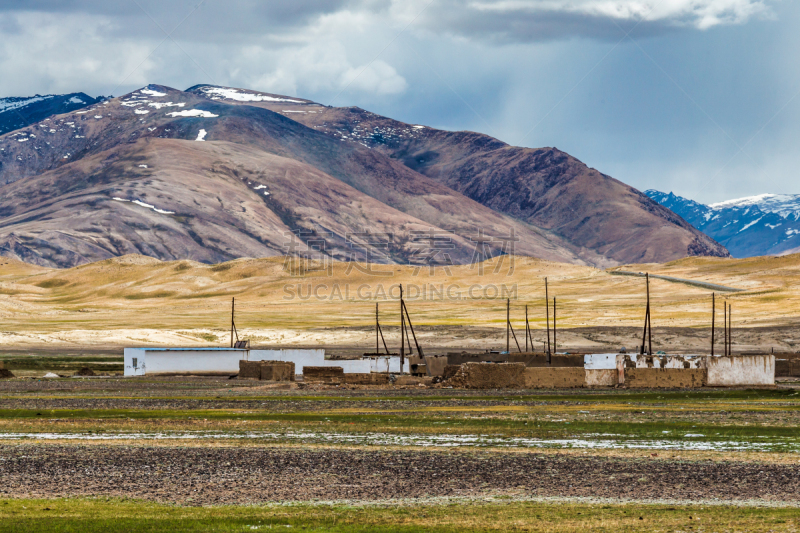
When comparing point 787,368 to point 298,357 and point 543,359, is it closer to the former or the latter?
point 543,359

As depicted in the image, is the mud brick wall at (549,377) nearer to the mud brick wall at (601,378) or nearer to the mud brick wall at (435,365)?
the mud brick wall at (601,378)

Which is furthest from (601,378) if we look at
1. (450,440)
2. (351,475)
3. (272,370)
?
(351,475)

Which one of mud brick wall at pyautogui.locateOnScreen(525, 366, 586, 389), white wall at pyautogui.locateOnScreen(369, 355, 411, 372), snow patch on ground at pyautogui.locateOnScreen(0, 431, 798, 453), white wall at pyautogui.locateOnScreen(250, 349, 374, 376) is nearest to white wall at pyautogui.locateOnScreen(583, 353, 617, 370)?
mud brick wall at pyautogui.locateOnScreen(525, 366, 586, 389)

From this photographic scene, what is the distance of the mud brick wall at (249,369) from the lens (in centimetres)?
5294

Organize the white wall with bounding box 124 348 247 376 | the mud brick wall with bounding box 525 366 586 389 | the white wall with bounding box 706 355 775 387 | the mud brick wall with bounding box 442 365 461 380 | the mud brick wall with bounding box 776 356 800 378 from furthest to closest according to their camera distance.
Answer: the white wall with bounding box 124 348 247 376, the mud brick wall with bounding box 776 356 800 378, the mud brick wall with bounding box 442 365 461 380, the white wall with bounding box 706 355 775 387, the mud brick wall with bounding box 525 366 586 389

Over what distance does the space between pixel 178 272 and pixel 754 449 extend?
607 feet

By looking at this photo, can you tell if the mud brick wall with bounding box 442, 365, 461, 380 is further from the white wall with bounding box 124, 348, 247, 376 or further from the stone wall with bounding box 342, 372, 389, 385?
the white wall with bounding box 124, 348, 247, 376

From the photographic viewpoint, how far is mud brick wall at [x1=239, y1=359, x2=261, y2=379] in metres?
52.9

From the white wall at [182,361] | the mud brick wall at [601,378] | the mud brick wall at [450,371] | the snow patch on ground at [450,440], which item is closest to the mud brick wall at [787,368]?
the mud brick wall at [601,378]

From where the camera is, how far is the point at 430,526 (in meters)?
13.0

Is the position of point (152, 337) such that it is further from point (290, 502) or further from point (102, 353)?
point (290, 502)

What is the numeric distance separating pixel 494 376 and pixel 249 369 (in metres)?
16.8

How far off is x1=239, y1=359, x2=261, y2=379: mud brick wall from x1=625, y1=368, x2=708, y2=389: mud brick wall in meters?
20.0

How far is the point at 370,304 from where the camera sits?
147 metres
